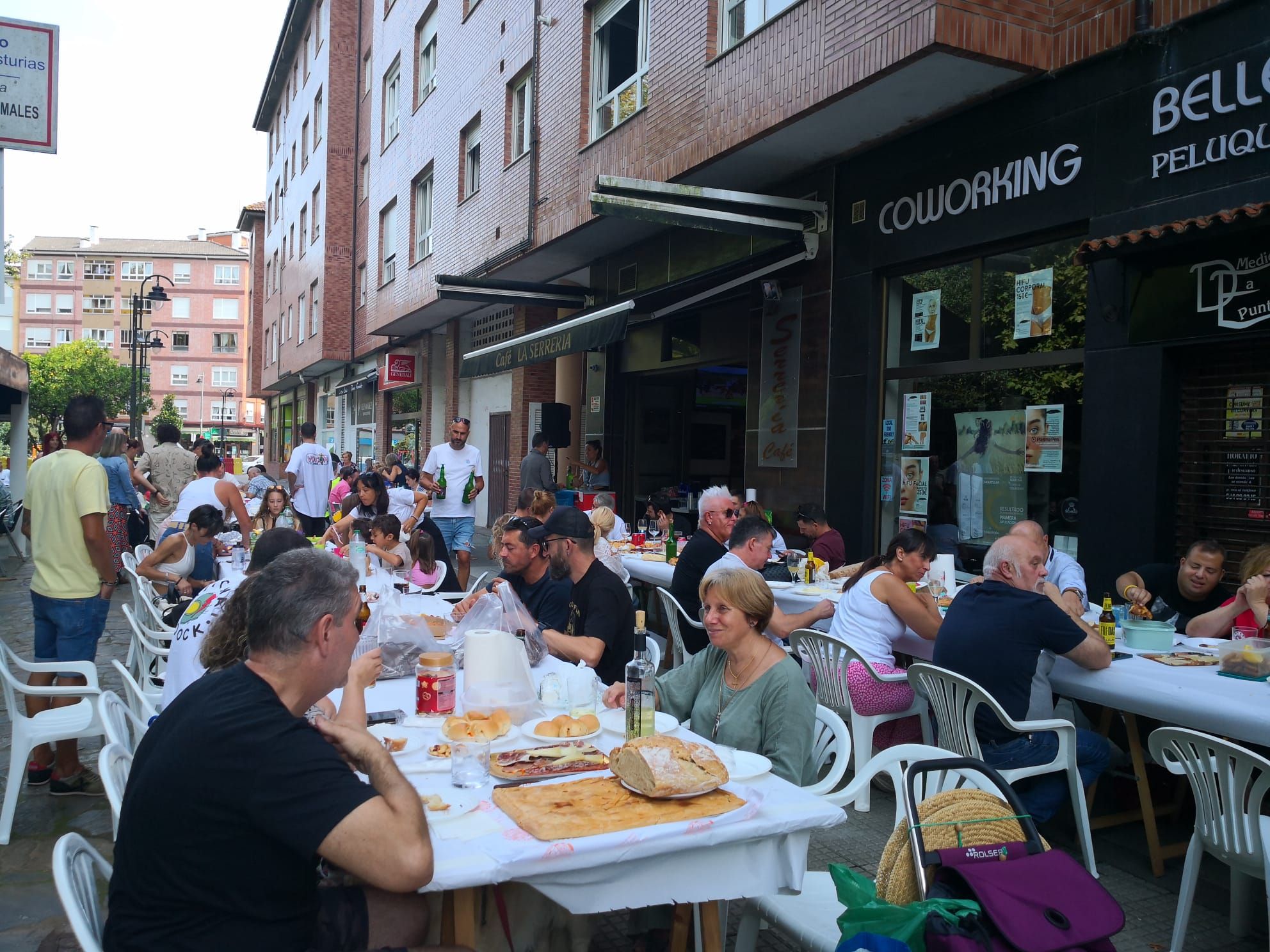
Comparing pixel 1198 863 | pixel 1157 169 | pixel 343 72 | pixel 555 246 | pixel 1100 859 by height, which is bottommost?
pixel 1100 859

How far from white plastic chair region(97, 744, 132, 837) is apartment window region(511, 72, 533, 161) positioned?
13.9m

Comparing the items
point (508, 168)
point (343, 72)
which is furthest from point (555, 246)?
point (343, 72)

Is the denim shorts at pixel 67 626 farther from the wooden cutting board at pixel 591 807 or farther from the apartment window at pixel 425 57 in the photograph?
the apartment window at pixel 425 57

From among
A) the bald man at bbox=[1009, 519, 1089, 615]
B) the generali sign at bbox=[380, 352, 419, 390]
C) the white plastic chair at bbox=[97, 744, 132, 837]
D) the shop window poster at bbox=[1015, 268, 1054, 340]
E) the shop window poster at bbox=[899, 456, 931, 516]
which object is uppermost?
the generali sign at bbox=[380, 352, 419, 390]

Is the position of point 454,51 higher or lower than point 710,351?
higher

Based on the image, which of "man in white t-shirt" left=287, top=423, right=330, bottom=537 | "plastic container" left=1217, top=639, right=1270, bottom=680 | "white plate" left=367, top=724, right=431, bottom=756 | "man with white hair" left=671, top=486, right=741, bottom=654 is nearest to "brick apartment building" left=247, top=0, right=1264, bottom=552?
"man with white hair" left=671, top=486, right=741, bottom=654

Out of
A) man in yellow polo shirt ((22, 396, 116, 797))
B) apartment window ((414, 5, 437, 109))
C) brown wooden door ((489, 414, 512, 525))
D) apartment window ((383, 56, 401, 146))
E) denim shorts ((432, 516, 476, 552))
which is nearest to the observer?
man in yellow polo shirt ((22, 396, 116, 797))

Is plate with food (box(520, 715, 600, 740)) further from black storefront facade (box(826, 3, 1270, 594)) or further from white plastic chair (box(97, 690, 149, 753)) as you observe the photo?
black storefront facade (box(826, 3, 1270, 594))

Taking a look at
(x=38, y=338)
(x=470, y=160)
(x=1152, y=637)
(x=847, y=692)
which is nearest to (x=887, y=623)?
(x=847, y=692)

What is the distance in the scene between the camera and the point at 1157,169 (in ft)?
21.7

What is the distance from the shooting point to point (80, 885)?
2.22 meters

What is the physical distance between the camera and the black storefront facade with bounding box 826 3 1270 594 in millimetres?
6285

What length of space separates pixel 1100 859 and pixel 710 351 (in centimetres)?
915

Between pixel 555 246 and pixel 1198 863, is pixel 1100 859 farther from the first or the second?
pixel 555 246
